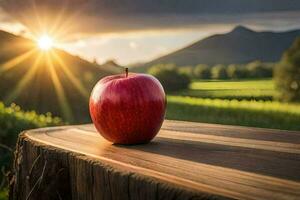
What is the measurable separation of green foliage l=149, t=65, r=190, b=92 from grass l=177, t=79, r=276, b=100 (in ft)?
1.11

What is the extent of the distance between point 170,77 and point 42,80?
6467 mm

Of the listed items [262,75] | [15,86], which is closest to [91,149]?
[15,86]

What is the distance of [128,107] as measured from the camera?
2521 millimetres

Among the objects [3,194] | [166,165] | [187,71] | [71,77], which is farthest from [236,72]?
[166,165]

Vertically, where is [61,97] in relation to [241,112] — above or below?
above

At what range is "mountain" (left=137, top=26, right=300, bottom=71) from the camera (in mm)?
24703

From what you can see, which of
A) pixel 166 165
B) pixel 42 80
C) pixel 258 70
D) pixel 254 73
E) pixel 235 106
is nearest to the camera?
pixel 166 165

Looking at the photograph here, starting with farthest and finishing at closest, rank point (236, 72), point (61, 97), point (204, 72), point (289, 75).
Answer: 1. point (289, 75)
2. point (236, 72)
3. point (204, 72)
4. point (61, 97)

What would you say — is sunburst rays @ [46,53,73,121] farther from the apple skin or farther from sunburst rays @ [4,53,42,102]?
the apple skin

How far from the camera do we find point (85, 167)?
2379 millimetres

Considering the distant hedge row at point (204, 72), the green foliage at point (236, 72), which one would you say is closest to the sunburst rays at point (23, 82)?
the distant hedge row at point (204, 72)

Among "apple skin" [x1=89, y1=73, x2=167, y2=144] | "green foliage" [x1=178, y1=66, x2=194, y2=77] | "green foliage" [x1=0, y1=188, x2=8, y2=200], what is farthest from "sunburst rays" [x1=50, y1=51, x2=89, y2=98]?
"apple skin" [x1=89, y1=73, x2=167, y2=144]

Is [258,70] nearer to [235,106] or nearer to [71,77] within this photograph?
[235,106]

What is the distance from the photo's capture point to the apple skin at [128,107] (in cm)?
252
